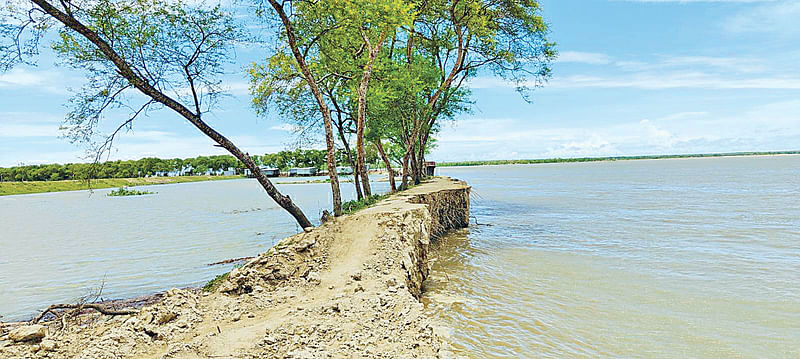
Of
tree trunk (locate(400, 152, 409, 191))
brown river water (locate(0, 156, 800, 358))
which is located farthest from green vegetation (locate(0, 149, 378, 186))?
brown river water (locate(0, 156, 800, 358))

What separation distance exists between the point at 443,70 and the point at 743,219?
604 inches

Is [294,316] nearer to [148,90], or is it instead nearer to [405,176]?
[148,90]

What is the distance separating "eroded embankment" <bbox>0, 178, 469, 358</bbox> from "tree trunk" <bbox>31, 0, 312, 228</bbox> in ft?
8.95

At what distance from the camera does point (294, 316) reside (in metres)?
5.07

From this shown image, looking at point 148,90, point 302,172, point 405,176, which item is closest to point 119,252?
point 148,90

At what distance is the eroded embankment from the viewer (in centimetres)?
440

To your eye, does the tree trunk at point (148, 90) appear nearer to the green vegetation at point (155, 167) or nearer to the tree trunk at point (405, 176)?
the tree trunk at point (405, 176)

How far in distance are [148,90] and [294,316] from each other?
23.0 ft

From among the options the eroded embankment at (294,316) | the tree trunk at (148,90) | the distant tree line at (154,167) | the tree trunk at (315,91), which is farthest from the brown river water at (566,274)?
the distant tree line at (154,167)

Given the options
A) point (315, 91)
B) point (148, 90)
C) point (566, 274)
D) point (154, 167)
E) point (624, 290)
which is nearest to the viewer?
point (624, 290)

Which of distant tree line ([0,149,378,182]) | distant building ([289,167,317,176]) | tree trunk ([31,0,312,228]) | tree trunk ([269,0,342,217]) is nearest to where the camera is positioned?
tree trunk ([31,0,312,228])

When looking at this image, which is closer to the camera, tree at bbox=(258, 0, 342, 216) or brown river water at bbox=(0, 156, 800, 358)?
brown river water at bbox=(0, 156, 800, 358)

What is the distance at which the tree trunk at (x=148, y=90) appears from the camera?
8.11 meters

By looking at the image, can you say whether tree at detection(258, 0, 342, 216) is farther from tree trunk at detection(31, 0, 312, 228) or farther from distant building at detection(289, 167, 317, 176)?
distant building at detection(289, 167, 317, 176)
